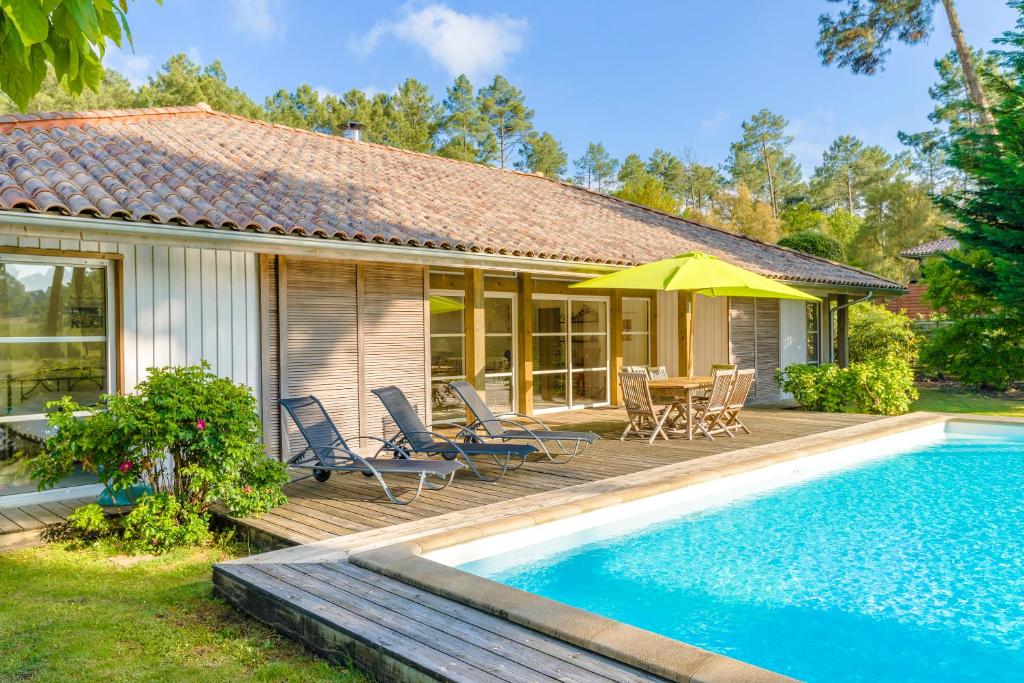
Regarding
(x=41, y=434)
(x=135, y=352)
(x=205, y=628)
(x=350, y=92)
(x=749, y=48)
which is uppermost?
(x=749, y=48)

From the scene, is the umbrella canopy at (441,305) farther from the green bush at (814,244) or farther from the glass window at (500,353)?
the green bush at (814,244)

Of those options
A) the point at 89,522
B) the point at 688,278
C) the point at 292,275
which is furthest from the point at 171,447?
the point at 688,278

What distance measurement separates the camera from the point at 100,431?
5.96 metres

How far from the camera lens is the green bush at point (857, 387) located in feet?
44.2

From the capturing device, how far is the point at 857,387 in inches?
537

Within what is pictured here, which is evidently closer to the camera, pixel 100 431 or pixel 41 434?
pixel 100 431

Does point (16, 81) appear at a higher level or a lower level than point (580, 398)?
higher

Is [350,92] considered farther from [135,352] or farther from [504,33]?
[135,352]

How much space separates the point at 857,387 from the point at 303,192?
1012 centimetres

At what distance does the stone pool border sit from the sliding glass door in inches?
215

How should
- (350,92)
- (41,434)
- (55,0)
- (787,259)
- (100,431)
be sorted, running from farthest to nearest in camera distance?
(350,92)
(787,259)
(41,434)
(100,431)
(55,0)

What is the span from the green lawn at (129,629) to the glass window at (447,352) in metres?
6.16

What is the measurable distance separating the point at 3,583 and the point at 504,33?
39.2 meters

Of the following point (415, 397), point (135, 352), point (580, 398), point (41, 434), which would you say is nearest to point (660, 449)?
point (415, 397)
